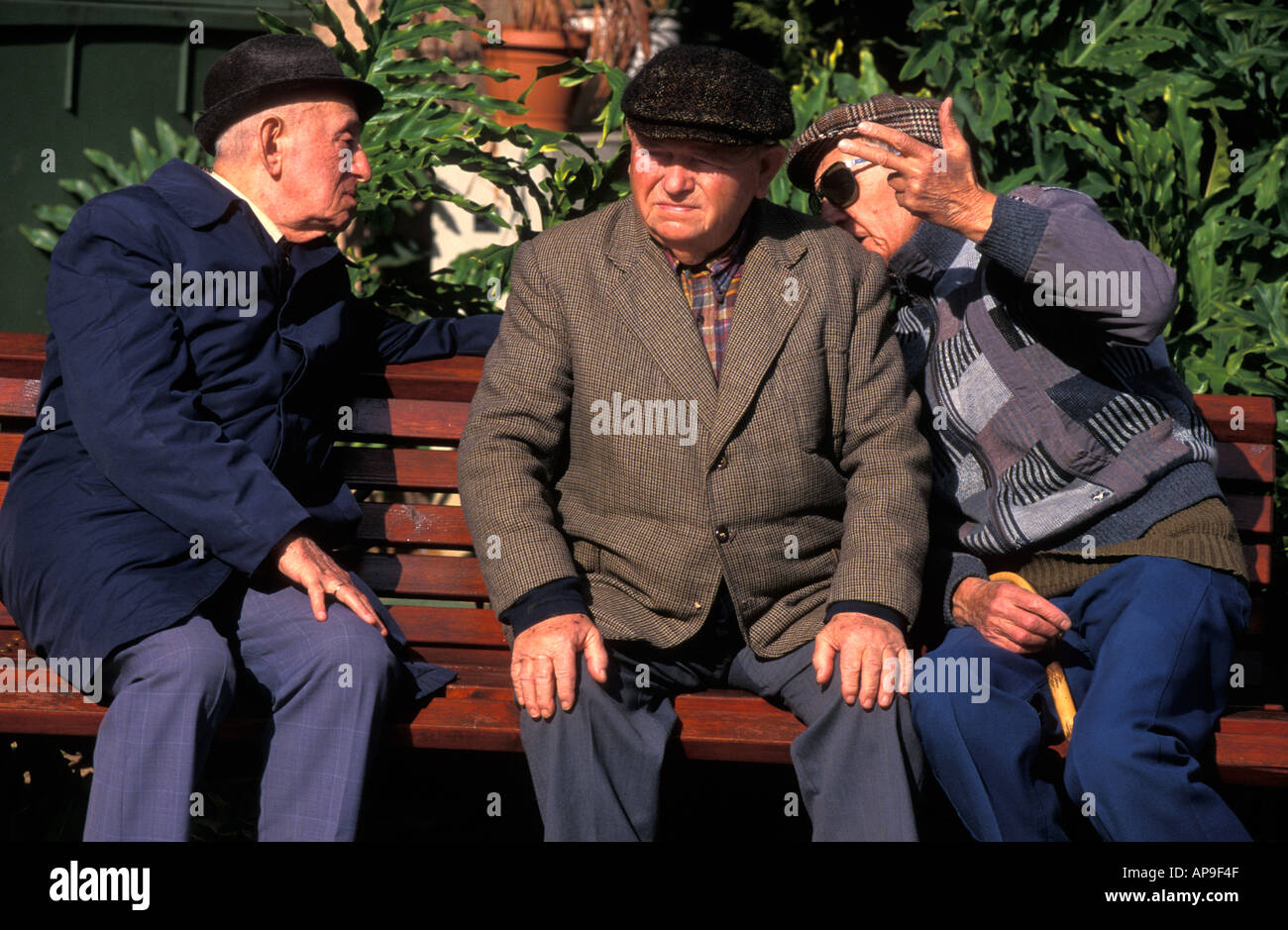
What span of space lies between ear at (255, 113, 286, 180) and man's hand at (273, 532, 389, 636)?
84cm

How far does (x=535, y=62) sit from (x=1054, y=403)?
3.89m

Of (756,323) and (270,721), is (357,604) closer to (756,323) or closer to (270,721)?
(270,721)

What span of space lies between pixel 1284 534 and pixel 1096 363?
47.1 inches

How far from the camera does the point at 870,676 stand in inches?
115

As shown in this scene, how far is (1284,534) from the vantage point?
13.4 ft

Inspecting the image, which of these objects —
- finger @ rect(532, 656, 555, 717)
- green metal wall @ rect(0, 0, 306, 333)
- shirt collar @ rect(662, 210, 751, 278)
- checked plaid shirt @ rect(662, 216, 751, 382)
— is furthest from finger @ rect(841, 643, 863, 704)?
green metal wall @ rect(0, 0, 306, 333)

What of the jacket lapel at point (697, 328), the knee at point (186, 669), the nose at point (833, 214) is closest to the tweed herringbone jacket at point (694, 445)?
the jacket lapel at point (697, 328)

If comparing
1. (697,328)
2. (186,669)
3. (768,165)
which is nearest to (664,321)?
(697,328)

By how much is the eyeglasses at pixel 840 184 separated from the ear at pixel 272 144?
1.23 meters

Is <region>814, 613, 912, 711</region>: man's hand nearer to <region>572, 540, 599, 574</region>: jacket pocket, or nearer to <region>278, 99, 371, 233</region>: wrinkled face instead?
<region>572, 540, 599, 574</region>: jacket pocket

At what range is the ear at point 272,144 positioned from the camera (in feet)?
10.9
